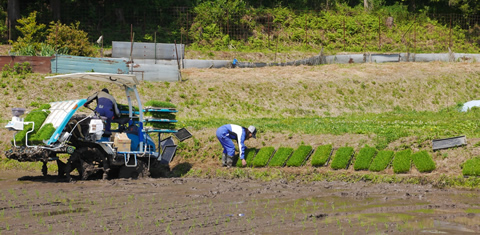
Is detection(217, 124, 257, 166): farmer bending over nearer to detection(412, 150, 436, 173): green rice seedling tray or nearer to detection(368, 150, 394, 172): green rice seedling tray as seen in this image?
detection(368, 150, 394, 172): green rice seedling tray

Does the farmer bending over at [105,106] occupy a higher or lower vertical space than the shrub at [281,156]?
higher

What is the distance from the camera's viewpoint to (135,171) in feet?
56.7

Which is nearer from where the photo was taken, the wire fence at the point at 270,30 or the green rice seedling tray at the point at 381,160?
the green rice seedling tray at the point at 381,160

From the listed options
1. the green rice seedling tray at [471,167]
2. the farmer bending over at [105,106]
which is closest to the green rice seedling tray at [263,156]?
the farmer bending over at [105,106]

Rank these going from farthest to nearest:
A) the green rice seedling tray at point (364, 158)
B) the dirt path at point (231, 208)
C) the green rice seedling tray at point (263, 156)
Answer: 1. the green rice seedling tray at point (263, 156)
2. the green rice seedling tray at point (364, 158)
3. the dirt path at point (231, 208)

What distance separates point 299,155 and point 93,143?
6.19 m

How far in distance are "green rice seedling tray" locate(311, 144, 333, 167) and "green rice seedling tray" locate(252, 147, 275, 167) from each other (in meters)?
1.41

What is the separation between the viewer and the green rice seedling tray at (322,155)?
1769cm

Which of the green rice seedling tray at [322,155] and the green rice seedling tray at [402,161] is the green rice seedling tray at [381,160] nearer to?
the green rice seedling tray at [402,161]

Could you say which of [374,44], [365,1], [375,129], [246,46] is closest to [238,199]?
[375,129]

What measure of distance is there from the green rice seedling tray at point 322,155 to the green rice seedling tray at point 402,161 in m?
2.04

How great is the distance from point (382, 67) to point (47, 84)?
21.6 meters

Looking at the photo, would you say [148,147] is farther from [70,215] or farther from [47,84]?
[47,84]

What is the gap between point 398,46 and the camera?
5244cm
